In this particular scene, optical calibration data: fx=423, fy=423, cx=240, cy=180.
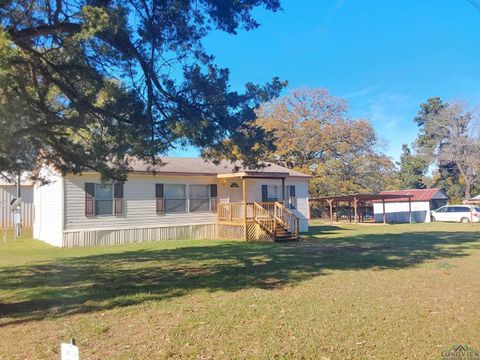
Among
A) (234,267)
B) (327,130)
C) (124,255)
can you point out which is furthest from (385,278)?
(327,130)

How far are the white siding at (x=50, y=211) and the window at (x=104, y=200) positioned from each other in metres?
1.46

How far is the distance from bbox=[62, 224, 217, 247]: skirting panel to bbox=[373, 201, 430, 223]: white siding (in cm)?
2524

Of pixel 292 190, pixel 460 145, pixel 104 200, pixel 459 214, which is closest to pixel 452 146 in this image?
pixel 460 145

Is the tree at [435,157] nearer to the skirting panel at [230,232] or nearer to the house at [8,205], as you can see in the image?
the skirting panel at [230,232]

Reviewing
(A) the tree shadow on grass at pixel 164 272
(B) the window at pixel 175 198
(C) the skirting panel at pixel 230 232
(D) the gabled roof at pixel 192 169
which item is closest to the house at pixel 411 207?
(D) the gabled roof at pixel 192 169

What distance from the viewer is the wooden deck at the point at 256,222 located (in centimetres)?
1970

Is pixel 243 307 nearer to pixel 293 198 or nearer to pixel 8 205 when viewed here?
pixel 293 198

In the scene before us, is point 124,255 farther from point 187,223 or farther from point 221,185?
point 221,185

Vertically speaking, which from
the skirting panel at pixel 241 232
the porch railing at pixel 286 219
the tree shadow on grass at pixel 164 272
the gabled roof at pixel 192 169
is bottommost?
the tree shadow on grass at pixel 164 272

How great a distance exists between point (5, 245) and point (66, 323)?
14210 millimetres

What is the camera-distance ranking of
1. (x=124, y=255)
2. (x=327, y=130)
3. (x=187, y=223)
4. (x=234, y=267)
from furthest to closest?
(x=327, y=130), (x=187, y=223), (x=124, y=255), (x=234, y=267)

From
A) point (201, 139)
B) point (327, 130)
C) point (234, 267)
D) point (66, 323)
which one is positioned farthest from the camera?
point (327, 130)

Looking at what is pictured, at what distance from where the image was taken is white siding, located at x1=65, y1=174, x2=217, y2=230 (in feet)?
57.5

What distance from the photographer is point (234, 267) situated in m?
11.1
